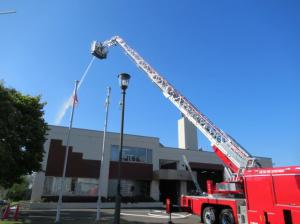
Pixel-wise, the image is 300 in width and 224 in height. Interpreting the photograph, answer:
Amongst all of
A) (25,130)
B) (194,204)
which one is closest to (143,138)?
(25,130)

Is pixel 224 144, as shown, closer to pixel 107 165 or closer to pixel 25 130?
pixel 25 130

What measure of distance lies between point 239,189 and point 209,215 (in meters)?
2.05

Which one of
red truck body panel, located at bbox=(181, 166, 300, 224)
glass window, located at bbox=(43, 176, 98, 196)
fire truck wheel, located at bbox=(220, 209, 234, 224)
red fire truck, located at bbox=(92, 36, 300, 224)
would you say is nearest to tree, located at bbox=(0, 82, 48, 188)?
red fire truck, located at bbox=(92, 36, 300, 224)

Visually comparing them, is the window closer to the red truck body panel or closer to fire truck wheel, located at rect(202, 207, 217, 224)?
fire truck wheel, located at rect(202, 207, 217, 224)

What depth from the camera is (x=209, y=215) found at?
1491 centimetres

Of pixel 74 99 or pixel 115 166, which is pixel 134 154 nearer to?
pixel 115 166

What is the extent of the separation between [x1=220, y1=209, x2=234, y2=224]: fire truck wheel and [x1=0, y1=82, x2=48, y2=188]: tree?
12.8 metres

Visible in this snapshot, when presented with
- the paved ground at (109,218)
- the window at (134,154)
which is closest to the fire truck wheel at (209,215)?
the paved ground at (109,218)

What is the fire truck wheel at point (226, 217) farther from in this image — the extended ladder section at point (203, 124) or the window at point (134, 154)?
the window at point (134, 154)

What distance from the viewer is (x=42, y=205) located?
3294 cm

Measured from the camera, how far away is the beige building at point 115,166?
37.6 metres

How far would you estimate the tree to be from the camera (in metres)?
18.3

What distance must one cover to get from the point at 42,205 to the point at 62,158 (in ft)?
22.8

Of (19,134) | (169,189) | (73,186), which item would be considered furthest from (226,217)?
(169,189)
